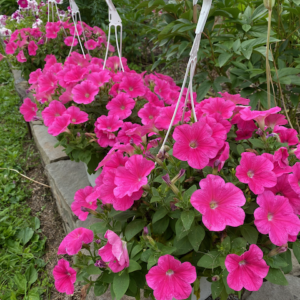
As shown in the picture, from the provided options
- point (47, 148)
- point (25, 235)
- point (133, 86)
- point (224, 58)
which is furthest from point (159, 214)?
point (47, 148)

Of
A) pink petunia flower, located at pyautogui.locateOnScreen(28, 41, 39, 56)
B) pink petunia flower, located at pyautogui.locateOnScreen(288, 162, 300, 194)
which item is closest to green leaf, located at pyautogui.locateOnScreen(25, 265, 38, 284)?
pink petunia flower, located at pyautogui.locateOnScreen(288, 162, 300, 194)

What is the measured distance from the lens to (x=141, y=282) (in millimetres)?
872

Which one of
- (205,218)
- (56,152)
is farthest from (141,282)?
(56,152)

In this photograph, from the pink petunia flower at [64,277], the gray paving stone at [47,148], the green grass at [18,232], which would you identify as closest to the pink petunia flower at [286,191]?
the pink petunia flower at [64,277]

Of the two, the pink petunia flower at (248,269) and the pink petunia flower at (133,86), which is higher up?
the pink petunia flower at (133,86)

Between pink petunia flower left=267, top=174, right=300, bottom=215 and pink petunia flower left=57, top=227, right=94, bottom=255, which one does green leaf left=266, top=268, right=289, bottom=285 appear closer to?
pink petunia flower left=267, top=174, right=300, bottom=215

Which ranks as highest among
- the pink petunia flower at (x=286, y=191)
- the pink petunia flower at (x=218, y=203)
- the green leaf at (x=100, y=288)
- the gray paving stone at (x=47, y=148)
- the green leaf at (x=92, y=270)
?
the pink petunia flower at (x=218, y=203)

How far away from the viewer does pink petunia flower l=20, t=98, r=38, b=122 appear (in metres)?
1.61

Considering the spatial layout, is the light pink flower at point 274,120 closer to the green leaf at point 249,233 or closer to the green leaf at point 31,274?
the green leaf at point 249,233

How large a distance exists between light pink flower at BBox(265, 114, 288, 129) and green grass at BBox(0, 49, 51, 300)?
147 centimetres

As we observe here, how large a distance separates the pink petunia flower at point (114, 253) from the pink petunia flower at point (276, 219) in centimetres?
36

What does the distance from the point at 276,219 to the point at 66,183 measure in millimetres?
1530

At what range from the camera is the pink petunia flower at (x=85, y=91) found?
128 centimetres

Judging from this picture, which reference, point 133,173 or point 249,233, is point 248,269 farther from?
point 133,173
